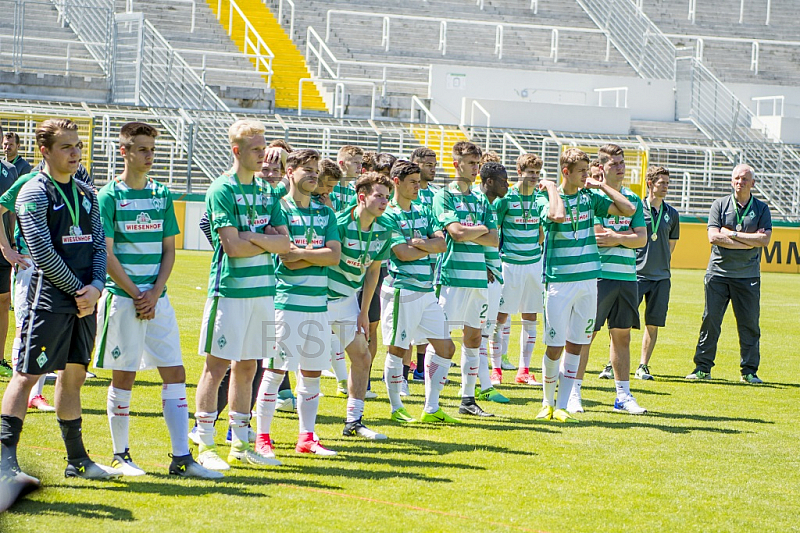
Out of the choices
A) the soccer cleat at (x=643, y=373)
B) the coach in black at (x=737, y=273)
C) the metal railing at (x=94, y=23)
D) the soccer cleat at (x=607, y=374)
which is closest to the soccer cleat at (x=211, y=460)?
the soccer cleat at (x=607, y=374)

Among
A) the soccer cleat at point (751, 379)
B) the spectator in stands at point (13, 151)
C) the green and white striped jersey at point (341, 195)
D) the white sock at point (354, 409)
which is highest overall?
the spectator in stands at point (13, 151)

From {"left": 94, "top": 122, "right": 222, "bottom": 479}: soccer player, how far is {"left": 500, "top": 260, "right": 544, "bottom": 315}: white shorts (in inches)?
202

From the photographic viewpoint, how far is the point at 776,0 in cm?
4259

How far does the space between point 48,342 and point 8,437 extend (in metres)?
0.60

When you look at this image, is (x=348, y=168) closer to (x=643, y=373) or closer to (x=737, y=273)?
(x=643, y=373)

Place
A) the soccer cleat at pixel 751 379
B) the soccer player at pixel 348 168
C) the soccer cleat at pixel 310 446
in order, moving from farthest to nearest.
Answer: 1. the soccer cleat at pixel 751 379
2. the soccer player at pixel 348 168
3. the soccer cleat at pixel 310 446

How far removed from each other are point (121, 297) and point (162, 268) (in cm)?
31

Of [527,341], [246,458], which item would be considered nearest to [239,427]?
[246,458]

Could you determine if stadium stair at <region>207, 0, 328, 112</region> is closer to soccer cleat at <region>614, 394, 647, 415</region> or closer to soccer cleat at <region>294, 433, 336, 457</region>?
→ soccer cleat at <region>614, 394, 647, 415</region>

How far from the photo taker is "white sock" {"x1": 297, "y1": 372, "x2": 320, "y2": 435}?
287 inches

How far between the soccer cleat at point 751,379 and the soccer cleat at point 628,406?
8.69 ft

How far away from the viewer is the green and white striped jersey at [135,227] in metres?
6.37

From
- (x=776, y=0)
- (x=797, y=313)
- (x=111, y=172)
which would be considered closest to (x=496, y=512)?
(x=797, y=313)

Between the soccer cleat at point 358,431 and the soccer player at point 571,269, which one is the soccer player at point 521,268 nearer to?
the soccer player at point 571,269
